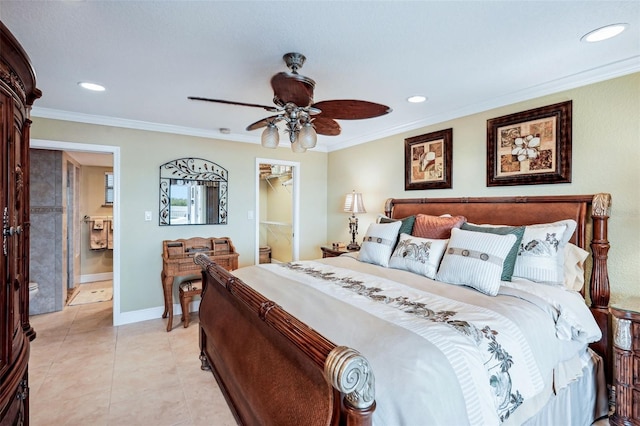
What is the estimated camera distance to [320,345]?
982 mm

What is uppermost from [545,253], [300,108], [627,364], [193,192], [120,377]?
[300,108]

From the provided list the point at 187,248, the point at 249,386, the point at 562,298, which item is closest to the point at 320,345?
the point at 249,386

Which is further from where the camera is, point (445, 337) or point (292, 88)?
point (292, 88)

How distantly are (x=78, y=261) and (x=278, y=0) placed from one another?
19.3 ft

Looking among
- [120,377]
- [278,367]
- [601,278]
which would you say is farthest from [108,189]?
[601,278]

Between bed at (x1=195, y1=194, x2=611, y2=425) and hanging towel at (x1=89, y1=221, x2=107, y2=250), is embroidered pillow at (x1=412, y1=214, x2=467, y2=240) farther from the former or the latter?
hanging towel at (x1=89, y1=221, x2=107, y2=250)

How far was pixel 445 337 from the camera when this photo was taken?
1293 mm

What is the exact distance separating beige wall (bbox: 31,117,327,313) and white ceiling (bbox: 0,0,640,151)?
0.58 meters

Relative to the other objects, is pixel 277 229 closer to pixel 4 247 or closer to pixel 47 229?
pixel 47 229

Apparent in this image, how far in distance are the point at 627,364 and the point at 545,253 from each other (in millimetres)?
729

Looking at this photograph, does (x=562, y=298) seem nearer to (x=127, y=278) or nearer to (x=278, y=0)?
(x=278, y=0)

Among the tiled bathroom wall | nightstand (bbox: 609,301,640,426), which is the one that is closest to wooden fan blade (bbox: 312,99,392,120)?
nightstand (bbox: 609,301,640,426)

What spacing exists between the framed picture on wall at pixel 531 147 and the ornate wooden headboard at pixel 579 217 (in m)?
0.18

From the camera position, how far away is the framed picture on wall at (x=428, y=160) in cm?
327
